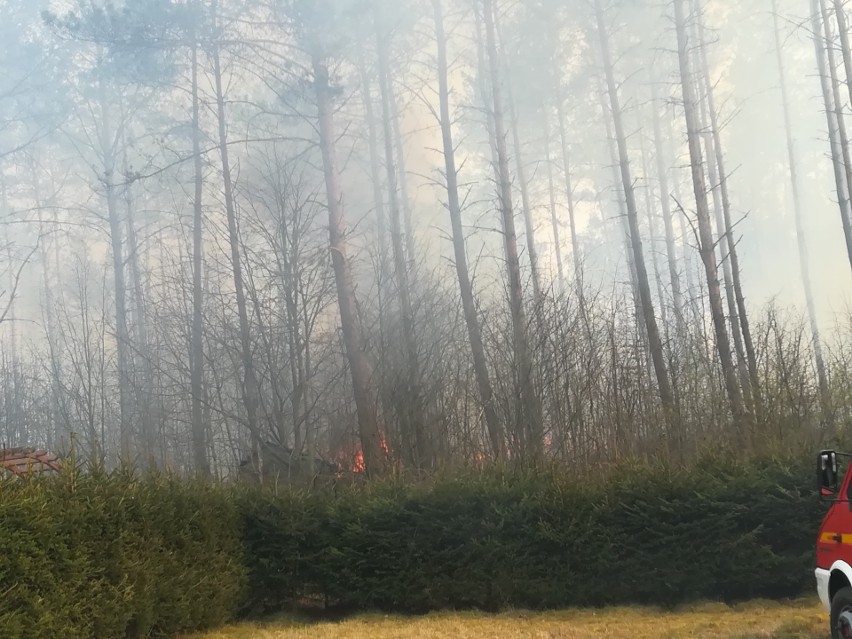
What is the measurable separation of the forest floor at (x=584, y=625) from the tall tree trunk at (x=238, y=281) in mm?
4839

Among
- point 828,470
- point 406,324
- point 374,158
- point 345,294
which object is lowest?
point 828,470

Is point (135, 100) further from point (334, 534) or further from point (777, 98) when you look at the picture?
point (777, 98)

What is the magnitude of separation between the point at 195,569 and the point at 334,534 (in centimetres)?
188

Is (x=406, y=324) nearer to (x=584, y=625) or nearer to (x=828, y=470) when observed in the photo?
(x=584, y=625)

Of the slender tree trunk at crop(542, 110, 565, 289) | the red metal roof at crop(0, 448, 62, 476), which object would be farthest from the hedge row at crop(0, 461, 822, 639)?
the slender tree trunk at crop(542, 110, 565, 289)

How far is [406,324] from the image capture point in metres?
12.9

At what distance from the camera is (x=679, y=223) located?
82.0ft

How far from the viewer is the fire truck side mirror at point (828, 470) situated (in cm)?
426

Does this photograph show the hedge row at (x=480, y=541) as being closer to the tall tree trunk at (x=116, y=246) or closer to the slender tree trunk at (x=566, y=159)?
the tall tree trunk at (x=116, y=246)

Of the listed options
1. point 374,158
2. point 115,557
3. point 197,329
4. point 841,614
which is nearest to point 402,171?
point 374,158

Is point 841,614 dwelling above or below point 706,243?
below

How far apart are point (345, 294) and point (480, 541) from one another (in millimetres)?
5342

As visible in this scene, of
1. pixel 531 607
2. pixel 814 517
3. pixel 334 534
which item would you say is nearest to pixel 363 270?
pixel 334 534

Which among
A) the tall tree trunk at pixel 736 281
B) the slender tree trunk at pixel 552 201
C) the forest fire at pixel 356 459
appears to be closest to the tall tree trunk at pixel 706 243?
the tall tree trunk at pixel 736 281
